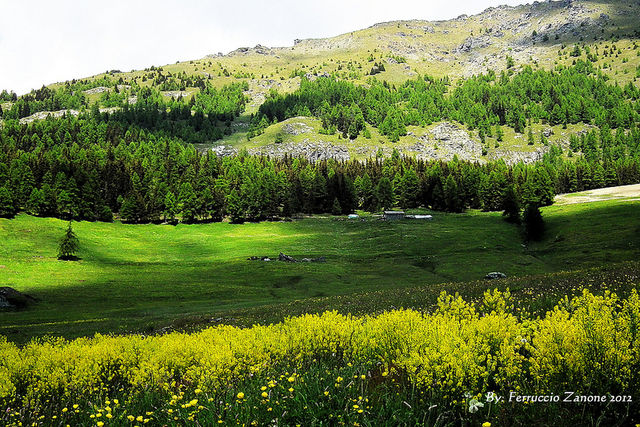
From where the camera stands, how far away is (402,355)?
8070mm

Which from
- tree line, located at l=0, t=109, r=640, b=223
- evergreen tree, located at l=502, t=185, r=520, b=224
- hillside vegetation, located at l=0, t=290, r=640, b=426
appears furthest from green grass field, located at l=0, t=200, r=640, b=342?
hillside vegetation, located at l=0, t=290, r=640, b=426

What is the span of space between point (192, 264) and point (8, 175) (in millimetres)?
79659

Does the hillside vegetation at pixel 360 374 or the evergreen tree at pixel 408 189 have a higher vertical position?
the hillside vegetation at pixel 360 374

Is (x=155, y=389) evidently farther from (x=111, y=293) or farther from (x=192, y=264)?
(x=192, y=264)

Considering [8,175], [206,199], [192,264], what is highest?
[8,175]

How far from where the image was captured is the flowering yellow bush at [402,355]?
20.9 ft

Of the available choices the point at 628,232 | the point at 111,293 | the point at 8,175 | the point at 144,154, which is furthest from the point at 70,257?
the point at 144,154

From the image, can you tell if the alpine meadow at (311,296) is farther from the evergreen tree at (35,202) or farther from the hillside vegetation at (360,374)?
the evergreen tree at (35,202)

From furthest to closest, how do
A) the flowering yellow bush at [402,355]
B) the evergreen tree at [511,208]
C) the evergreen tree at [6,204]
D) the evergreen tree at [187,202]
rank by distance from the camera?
the evergreen tree at [187,202] → the evergreen tree at [511,208] → the evergreen tree at [6,204] → the flowering yellow bush at [402,355]

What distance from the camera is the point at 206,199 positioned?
136m

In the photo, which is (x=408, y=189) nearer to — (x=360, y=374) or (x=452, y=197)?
(x=452, y=197)

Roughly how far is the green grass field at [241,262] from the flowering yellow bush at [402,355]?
21.3m

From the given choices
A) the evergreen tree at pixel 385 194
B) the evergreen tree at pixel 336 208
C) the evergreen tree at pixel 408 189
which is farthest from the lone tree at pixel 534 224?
the evergreen tree at pixel 336 208

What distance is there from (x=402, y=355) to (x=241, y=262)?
232 feet
